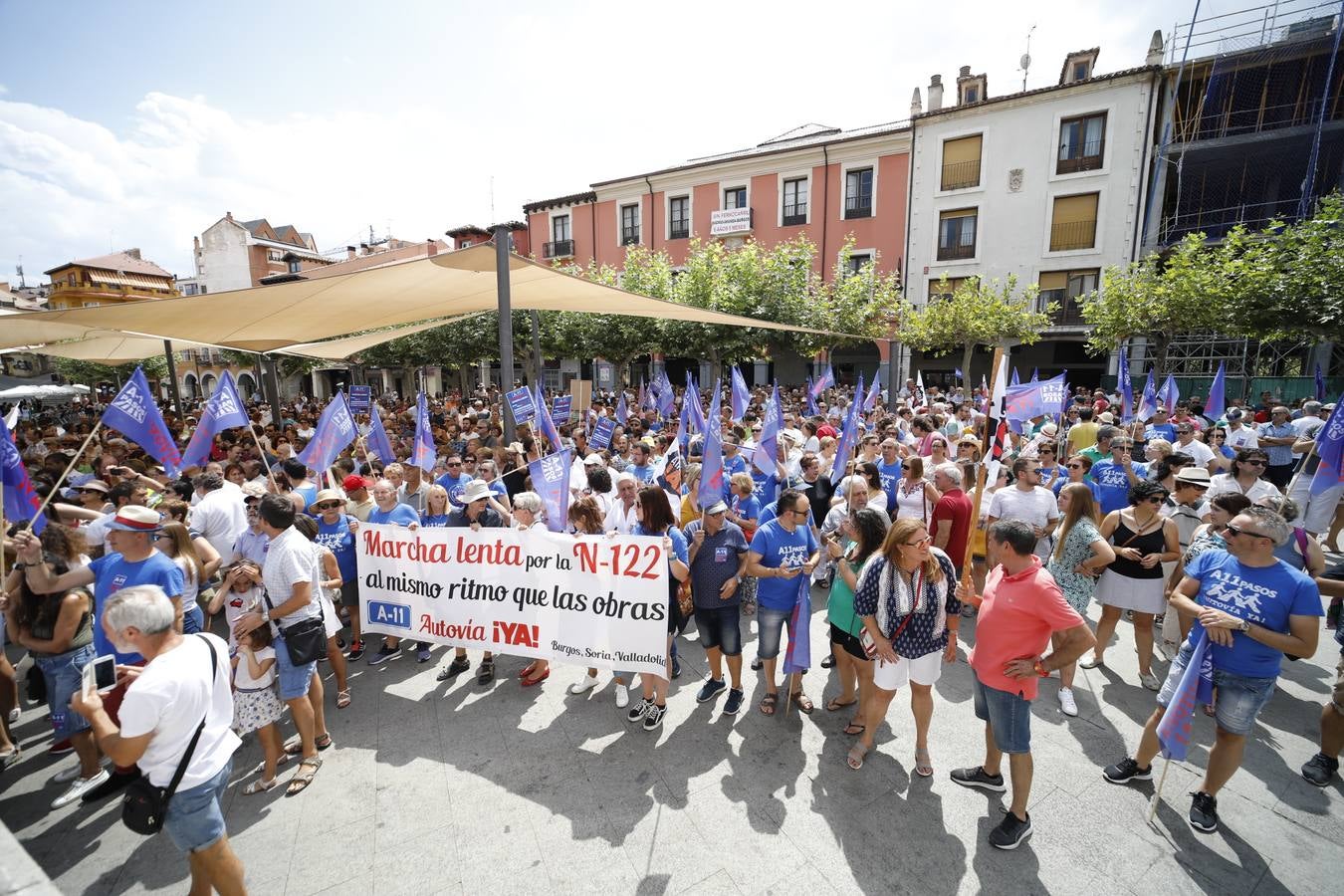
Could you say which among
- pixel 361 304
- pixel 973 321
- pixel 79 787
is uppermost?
pixel 973 321

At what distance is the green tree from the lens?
19.9m

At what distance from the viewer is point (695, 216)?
29859 millimetres

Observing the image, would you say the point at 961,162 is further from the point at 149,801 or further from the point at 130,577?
the point at 149,801

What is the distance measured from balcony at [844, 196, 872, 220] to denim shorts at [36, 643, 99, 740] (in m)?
28.5

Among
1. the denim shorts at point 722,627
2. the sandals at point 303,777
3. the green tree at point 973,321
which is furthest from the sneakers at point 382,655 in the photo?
the green tree at point 973,321

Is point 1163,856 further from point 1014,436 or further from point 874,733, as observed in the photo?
point 1014,436

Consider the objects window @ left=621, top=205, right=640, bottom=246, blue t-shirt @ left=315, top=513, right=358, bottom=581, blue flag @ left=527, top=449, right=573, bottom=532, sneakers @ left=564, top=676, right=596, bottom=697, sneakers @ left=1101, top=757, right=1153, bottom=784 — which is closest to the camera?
sneakers @ left=1101, top=757, right=1153, bottom=784

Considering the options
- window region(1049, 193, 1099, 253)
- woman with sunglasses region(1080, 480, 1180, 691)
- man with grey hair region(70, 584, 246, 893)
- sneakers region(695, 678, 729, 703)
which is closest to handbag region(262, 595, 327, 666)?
man with grey hair region(70, 584, 246, 893)

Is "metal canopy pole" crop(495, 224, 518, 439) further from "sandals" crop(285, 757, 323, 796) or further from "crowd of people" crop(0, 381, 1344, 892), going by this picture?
"sandals" crop(285, 757, 323, 796)

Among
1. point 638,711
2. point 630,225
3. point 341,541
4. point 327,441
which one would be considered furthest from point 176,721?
point 630,225

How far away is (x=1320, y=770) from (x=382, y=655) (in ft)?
23.4

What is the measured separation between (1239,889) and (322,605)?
5655mm

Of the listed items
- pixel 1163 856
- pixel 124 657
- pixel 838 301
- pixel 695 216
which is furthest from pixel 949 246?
pixel 124 657

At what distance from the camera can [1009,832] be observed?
10.6 feet
